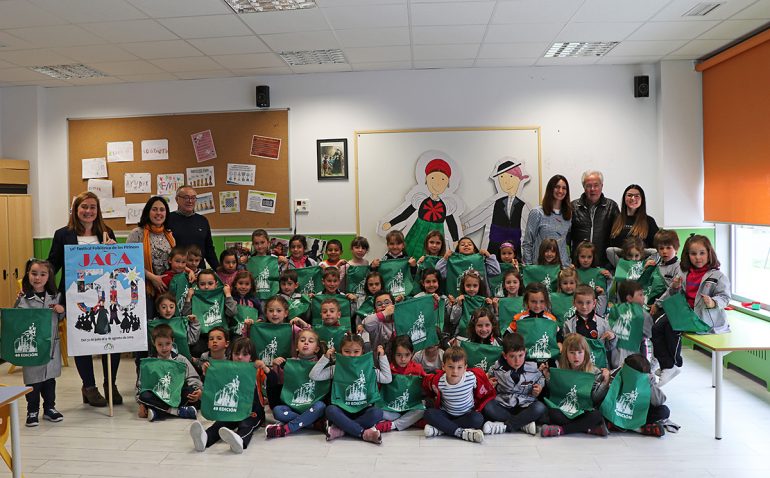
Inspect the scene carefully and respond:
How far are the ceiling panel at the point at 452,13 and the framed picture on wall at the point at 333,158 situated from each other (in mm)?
1954

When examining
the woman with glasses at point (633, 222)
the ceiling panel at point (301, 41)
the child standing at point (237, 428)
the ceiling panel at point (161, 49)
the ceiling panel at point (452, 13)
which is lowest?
the child standing at point (237, 428)

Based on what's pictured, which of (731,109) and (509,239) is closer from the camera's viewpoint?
(731,109)

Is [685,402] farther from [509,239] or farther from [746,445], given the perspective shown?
[509,239]

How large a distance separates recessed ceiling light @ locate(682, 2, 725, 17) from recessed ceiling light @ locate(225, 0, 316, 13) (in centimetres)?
299

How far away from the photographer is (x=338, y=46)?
5480 millimetres

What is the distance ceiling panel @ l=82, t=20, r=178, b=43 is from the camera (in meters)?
4.74

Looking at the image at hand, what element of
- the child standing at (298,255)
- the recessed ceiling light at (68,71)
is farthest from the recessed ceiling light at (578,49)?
the recessed ceiling light at (68,71)

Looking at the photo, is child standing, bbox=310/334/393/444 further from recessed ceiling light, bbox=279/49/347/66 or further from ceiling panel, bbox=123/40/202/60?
ceiling panel, bbox=123/40/202/60

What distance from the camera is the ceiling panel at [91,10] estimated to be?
425cm

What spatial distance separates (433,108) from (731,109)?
2.93 metres

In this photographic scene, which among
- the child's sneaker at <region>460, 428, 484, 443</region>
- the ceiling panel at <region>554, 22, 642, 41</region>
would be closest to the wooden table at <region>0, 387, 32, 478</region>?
the child's sneaker at <region>460, 428, 484, 443</region>

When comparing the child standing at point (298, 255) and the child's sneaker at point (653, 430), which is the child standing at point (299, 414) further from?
the child's sneaker at point (653, 430)

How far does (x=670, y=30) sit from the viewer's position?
514 cm

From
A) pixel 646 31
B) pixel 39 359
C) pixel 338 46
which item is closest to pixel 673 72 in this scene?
pixel 646 31
